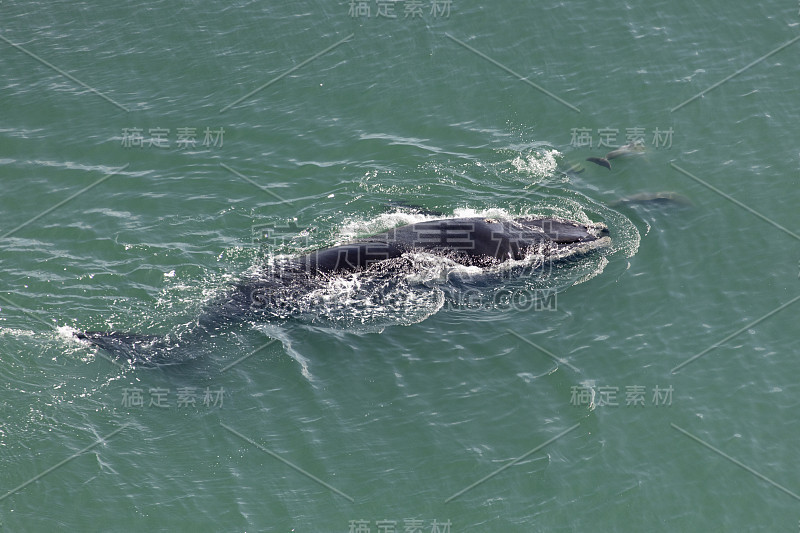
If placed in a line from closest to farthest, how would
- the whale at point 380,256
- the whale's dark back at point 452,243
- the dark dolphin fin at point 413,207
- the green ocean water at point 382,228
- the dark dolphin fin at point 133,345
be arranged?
the green ocean water at point 382,228, the dark dolphin fin at point 133,345, the whale at point 380,256, the whale's dark back at point 452,243, the dark dolphin fin at point 413,207

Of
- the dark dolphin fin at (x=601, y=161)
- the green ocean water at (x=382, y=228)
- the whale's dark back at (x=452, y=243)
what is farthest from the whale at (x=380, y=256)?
the dark dolphin fin at (x=601, y=161)

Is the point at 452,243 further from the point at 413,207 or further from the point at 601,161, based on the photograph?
the point at 601,161

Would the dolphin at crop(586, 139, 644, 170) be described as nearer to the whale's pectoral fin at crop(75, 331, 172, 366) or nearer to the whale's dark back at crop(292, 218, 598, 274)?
the whale's dark back at crop(292, 218, 598, 274)

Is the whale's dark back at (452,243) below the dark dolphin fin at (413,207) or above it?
below

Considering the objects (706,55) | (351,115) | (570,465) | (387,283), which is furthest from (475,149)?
(570,465)

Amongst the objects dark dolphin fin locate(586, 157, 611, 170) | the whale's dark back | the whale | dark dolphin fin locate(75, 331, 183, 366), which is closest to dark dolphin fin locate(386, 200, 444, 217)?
the whale

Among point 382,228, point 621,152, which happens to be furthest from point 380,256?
point 621,152

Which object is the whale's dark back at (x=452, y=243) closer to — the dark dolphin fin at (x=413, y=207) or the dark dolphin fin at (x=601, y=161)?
the dark dolphin fin at (x=413, y=207)
